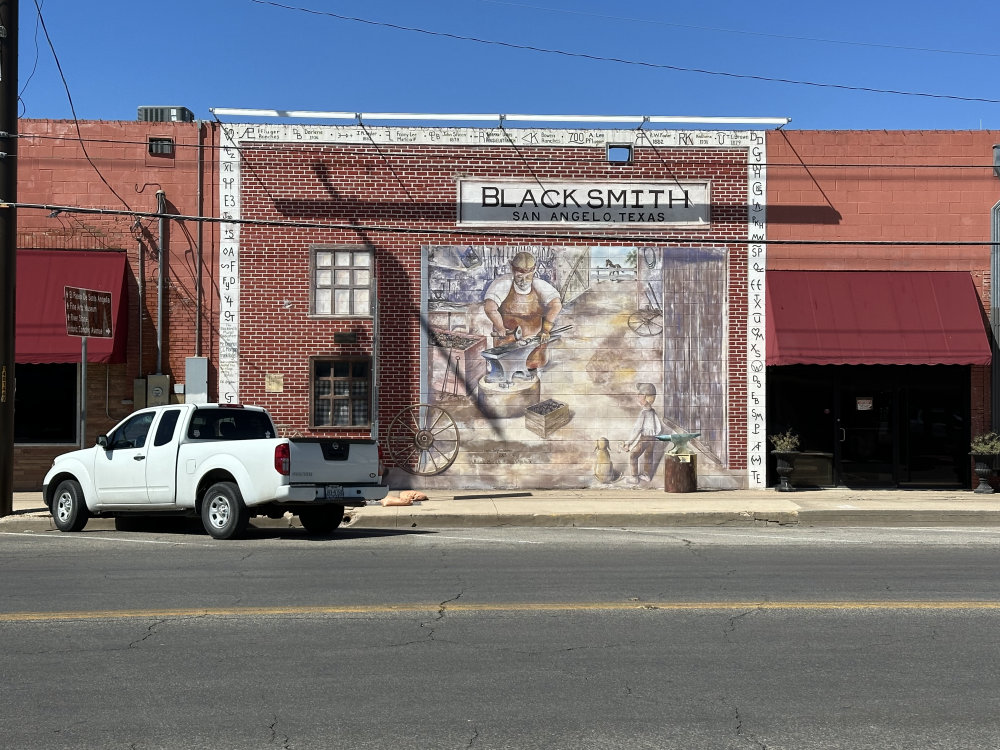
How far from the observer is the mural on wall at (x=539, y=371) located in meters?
20.8

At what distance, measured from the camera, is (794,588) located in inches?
384

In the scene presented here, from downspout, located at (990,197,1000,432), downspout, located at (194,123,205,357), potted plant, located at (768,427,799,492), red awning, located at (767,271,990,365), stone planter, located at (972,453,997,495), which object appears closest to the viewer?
red awning, located at (767,271,990,365)

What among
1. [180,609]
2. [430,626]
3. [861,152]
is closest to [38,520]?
[180,609]

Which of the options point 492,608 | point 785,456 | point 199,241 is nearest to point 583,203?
point 785,456

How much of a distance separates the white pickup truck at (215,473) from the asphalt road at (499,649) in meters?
1.23

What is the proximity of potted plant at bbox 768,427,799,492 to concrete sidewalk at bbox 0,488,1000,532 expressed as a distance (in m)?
1.41

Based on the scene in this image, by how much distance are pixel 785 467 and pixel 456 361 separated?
661cm

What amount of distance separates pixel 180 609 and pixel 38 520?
8.42 metres

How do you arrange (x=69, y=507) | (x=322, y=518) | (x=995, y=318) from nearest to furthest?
(x=322, y=518)
(x=69, y=507)
(x=995, y=318)

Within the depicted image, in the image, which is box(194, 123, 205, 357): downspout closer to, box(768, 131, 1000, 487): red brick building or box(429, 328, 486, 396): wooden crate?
box(429, 328, 486, 396): wooden crate

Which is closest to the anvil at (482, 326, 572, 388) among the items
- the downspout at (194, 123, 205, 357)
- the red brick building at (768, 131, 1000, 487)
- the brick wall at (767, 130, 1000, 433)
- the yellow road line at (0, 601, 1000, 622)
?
the red brick building at (768, 131, 1000, 487)

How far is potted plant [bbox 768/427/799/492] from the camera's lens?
2030 cm

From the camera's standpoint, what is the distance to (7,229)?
16578mm

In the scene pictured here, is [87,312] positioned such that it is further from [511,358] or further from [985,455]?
[985,455]
